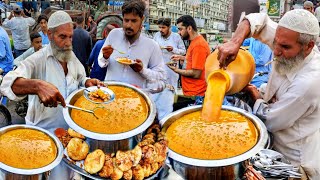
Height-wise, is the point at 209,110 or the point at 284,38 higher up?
the point at 284,38

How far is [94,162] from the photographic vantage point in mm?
1604

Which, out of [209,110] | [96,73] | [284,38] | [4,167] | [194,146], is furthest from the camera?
[96,73]

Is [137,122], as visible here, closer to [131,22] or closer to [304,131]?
[304,131]

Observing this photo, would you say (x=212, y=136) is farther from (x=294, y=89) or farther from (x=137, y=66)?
(x=137, y=66)

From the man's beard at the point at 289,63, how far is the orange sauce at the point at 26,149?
128 cm

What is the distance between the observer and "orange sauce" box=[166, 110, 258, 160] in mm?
1700

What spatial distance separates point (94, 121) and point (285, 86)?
110 centimetres

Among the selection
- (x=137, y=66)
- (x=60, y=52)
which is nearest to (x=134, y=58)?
(x=137, y=66)

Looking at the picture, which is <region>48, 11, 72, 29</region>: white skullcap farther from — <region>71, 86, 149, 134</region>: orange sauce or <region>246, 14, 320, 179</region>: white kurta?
<region>246, 14, 320, 179</region>: white kurta

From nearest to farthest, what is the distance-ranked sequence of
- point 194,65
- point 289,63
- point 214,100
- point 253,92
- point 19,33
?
point 214,100
point 289,63
point 253,92
point 194,65
point 19,33

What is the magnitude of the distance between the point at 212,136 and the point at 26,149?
83 cm

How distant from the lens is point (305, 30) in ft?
6.65

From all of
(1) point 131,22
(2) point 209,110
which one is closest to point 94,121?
(2) point 209,110

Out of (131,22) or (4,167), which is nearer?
(4,167)
